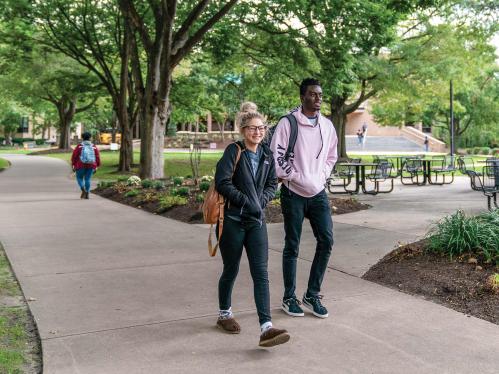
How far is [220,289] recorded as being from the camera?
15.9 ft

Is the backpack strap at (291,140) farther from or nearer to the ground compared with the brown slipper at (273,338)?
farther from the ground

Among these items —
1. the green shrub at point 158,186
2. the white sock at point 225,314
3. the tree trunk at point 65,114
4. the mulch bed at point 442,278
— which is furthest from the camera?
the tree trunk at point 65,114

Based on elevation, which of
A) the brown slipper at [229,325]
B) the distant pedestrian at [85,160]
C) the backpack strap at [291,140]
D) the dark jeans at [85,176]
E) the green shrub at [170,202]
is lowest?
the brown slipper at [229,325]

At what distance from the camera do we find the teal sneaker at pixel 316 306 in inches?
202

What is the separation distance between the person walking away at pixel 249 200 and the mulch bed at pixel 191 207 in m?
5.46

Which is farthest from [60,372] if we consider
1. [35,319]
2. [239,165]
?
[239,165]

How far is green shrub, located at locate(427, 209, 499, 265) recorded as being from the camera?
20.7 feet

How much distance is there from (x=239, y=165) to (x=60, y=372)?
6.08 ft

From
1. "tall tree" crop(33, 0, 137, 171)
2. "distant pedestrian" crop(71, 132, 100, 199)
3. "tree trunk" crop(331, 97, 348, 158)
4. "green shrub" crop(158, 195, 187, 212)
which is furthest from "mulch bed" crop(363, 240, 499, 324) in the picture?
"tree trunk" crop(331, 97, 348, 158)

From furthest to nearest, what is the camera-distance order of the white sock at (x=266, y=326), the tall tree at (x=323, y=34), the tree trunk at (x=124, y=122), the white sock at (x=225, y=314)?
the tree trunk at (x=124, y=122) < the tall tree at (x=323, y=34) < the white sock at (x=225, y=314) < the white sock at (x=266, y=326)

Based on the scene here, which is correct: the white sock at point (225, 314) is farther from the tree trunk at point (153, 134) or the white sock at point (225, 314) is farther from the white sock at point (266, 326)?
the tree trunk at point (153, 134)

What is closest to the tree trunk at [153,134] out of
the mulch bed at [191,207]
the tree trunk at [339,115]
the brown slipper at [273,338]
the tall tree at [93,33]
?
the tall tree at [93,33]

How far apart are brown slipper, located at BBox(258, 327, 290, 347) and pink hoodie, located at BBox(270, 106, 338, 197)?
1.33 meters

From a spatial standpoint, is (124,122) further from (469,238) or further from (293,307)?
(293,307)
